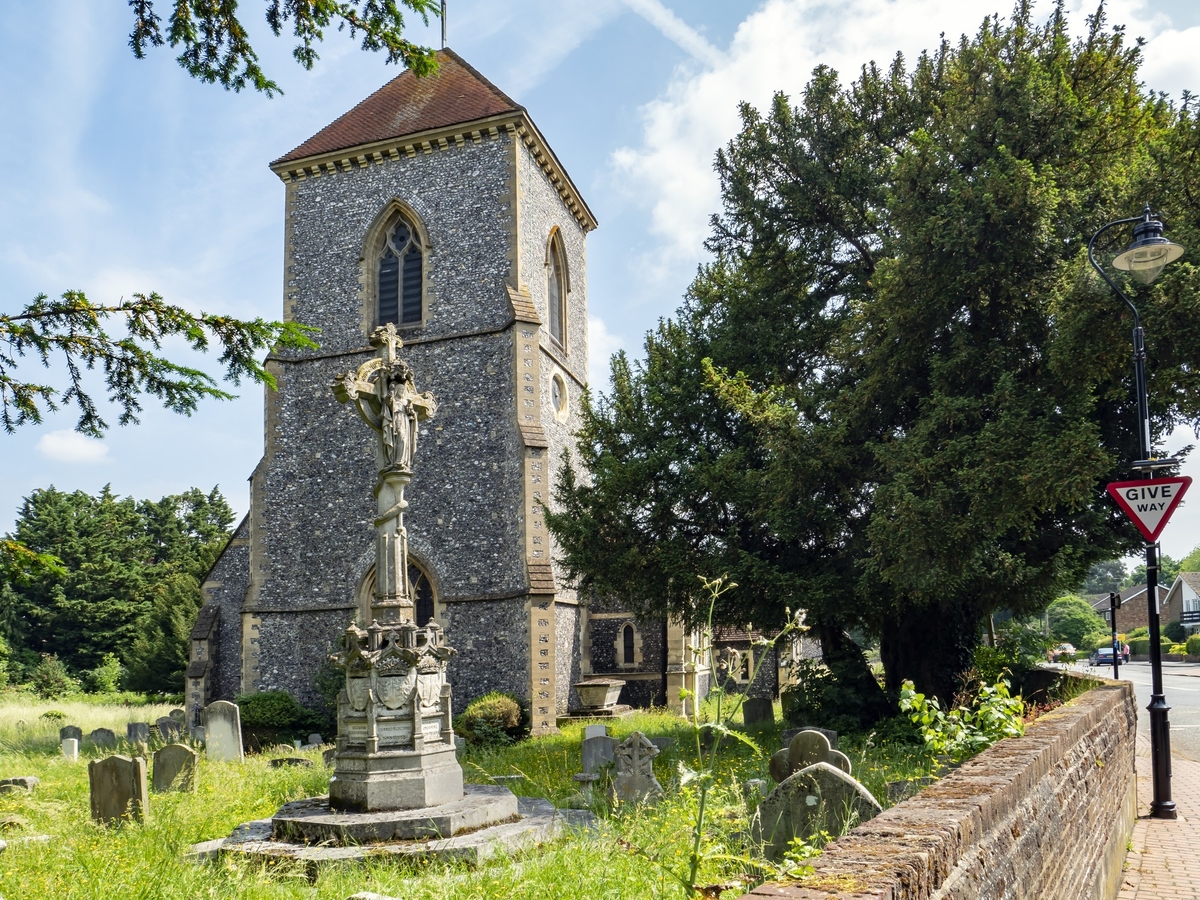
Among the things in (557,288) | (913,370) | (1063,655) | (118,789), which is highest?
(557,288)

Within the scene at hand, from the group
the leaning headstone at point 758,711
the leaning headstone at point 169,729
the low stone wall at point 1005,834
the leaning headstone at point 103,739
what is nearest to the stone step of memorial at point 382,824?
the low stone wall at point 1005,834

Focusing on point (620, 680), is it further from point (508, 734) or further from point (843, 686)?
point (843, 686)

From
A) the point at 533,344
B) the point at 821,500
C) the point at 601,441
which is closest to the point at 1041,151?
the point at 821,500

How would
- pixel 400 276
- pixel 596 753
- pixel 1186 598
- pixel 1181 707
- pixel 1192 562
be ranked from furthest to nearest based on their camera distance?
pixel 1192 562 → pixel 1186 598 → pixel 1181 707 → pixel 400 276 → pixel 596 753

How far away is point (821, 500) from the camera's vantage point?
13062 mm

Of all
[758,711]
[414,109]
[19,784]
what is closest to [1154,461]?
[758,711]

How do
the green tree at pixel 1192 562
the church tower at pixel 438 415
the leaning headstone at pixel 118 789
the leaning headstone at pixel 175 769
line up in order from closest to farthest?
the leaning headstone at pixel 118 789
the leaning headstone at pixel 175 769
the church tower at pixel 438 415
the green tree at pixel 1192 562

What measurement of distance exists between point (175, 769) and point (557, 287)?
50.3 feet

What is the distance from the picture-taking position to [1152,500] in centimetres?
880

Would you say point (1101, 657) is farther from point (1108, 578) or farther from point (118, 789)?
point (1108, 578)

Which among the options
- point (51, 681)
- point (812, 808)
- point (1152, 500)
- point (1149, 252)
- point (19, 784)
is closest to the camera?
point (812, 808)

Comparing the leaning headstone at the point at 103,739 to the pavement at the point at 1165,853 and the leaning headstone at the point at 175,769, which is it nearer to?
the leaning headstone at the point at 175,769

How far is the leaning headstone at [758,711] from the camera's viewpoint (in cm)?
1441

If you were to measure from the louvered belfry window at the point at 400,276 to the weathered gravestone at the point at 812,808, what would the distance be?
54.6ft
